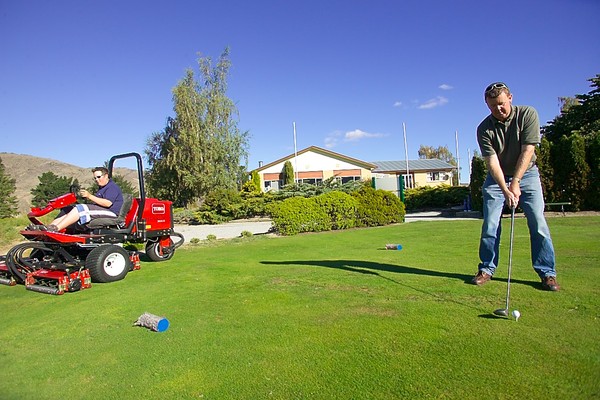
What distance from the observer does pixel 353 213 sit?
14281 millimetres

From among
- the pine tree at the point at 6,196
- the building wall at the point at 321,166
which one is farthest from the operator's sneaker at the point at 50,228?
the building wall at the point at 321,166

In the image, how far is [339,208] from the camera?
1391 cm

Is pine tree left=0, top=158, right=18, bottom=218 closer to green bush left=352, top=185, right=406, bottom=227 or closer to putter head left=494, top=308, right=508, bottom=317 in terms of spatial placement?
green bush left=352, top=185, right=406, bottom=227

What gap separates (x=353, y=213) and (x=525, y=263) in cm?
907

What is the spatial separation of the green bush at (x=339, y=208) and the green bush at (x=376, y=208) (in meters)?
0.31

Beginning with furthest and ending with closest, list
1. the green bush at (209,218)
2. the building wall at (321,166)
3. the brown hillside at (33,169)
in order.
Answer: the brown hillside at (33,169) → the building wall at (321,166) → the green bush at (209,218)

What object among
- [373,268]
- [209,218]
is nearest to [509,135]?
[373,268]

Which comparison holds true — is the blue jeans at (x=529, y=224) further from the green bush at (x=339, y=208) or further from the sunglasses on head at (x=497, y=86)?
the green bush at (x=339, y=208)

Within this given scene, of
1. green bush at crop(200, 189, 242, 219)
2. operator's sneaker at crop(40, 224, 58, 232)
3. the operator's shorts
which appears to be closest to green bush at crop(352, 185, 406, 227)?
the operator's shorts

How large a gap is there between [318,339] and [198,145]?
33.5 meters

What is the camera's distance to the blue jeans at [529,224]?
401cm

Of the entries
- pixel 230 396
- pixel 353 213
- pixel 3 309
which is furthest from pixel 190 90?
pixel 230 396

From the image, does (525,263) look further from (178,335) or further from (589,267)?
(178,335)

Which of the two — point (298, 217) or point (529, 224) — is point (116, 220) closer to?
point (529, 224)
